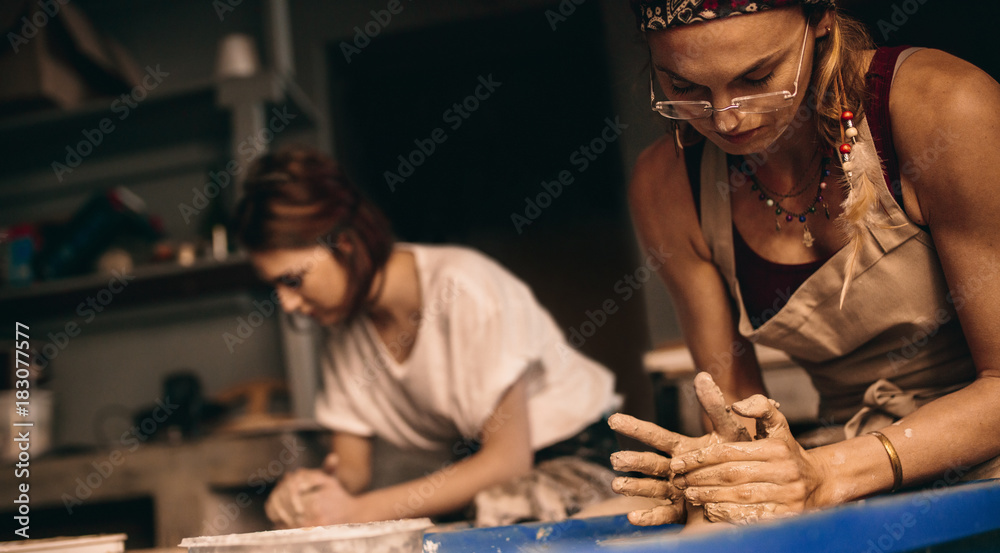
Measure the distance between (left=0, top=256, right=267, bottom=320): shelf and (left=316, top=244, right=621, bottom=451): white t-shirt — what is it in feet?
2.44

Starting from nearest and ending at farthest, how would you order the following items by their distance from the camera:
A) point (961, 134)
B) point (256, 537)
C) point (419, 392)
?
point (256, 537) < point (961, 134) < point (419, 392)

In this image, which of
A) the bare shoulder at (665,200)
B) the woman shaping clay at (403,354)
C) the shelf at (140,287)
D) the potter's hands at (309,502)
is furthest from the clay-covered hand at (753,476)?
the shelf at (140,287)

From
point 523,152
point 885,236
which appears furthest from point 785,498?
point 523,152

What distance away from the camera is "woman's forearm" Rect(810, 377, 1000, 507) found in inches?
29.1

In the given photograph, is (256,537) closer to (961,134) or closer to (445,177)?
(961,134)

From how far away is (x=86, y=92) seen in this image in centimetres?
236

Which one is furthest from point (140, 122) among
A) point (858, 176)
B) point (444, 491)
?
point (858, 176)

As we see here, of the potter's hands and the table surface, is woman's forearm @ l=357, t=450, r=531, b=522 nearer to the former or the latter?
the potter's hands

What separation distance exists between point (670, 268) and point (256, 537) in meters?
0.68

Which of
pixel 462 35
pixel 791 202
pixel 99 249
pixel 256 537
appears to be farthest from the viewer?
pixel 462 35

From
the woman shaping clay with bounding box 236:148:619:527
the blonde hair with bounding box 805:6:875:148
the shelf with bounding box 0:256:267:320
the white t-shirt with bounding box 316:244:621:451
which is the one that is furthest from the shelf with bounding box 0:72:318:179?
the blonde hair with bounding box 805:6:875:148

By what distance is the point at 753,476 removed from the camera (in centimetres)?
67

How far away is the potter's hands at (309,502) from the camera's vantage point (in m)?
1.28

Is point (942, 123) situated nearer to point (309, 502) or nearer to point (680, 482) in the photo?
point (680, 482)
